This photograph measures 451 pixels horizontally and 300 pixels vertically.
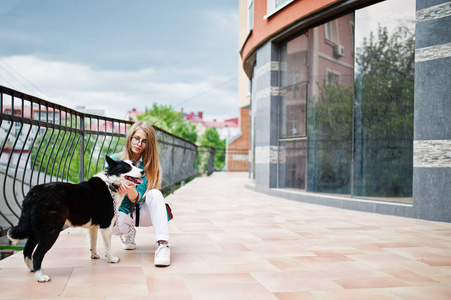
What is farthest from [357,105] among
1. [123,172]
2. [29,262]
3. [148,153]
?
[29,262]

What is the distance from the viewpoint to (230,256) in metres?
3.84

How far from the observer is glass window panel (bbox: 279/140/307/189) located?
908 cm

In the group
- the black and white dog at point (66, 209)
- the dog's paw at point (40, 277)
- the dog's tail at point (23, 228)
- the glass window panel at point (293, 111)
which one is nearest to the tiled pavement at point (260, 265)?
the dog's paw at point (40, 277)

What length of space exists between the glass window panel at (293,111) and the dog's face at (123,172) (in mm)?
6288

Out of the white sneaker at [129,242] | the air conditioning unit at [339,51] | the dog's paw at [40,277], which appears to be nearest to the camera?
the dog's paw at [40,277]

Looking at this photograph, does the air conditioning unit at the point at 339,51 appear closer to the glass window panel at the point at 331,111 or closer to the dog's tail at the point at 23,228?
the glass window panel at the point at 331,111

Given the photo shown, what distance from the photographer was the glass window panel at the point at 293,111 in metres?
9.11

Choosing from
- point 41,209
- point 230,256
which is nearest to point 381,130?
point 230,256

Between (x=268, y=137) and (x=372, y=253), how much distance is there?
621cm

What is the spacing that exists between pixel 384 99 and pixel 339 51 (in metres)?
1.43

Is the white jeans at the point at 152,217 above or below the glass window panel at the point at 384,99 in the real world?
below

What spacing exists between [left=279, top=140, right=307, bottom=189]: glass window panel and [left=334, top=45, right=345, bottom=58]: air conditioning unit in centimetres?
198

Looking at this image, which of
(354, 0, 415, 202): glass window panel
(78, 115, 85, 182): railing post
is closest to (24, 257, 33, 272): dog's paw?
(78, 115, 85, 182): railing post

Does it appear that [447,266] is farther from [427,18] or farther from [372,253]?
[427,18]
